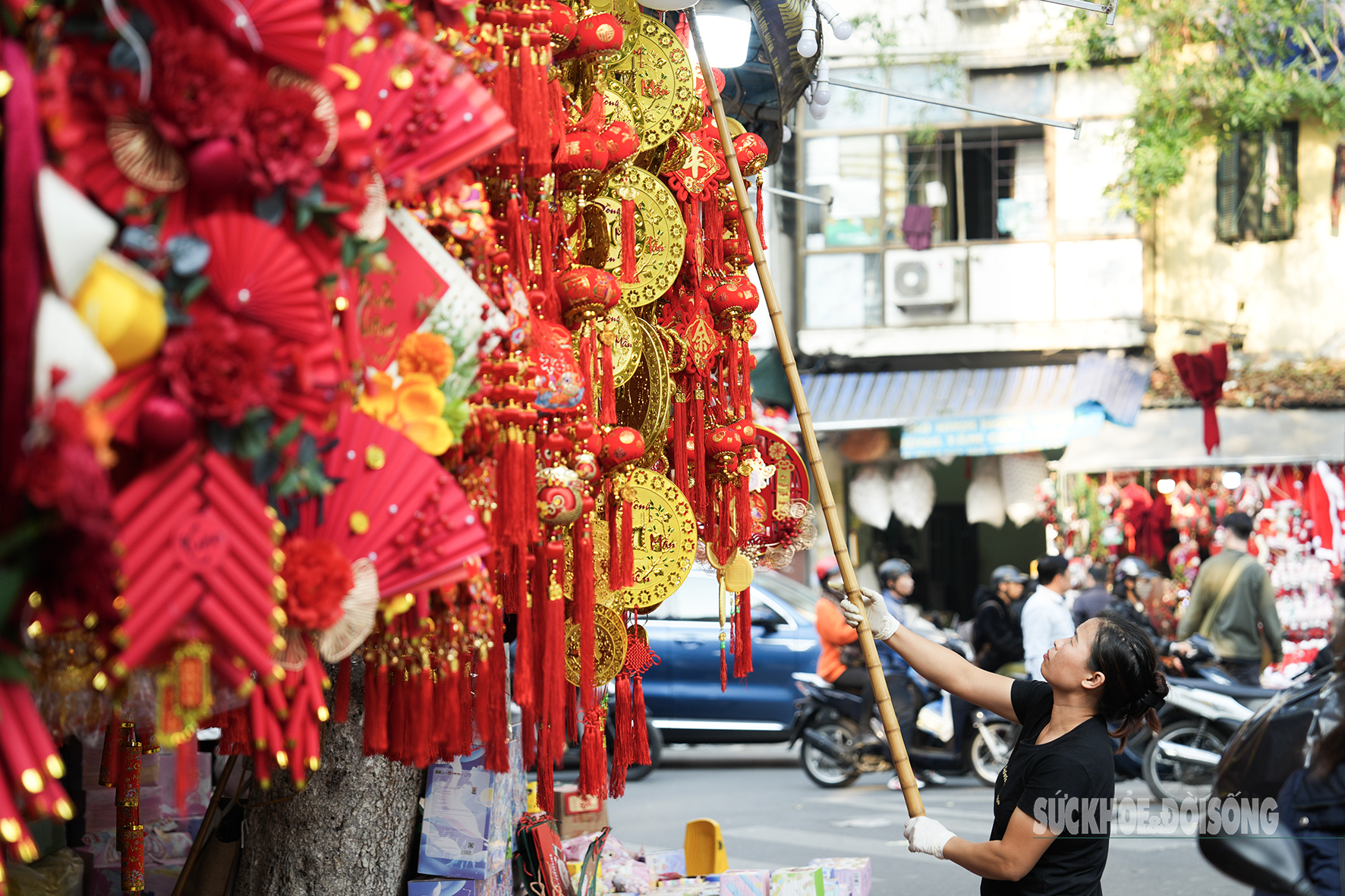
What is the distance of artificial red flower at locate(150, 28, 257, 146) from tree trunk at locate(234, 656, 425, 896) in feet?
5.63

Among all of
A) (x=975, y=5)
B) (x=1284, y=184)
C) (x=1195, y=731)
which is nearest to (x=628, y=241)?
(x=1195, y=731)

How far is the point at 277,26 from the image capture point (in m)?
1.35

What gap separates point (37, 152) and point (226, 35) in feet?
0.87

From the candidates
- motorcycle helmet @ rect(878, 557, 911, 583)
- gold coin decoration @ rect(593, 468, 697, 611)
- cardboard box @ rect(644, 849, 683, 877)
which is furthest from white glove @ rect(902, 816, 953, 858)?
motorcycle helmet @ rect(878, 557, 911, 583)

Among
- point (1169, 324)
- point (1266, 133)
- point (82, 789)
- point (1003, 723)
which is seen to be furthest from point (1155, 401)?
point (82, 789)

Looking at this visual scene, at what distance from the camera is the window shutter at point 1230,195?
43.7ft

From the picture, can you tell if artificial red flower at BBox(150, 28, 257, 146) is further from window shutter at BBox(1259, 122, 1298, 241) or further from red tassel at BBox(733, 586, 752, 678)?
window shutter at BBox(1259, 122, 1298, 241)

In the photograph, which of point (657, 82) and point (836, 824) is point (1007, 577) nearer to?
point (836, 824)

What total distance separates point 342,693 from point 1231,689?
6.83 metres

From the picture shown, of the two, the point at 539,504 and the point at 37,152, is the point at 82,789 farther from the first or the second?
the point at 37,152

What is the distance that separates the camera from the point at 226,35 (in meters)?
1.31

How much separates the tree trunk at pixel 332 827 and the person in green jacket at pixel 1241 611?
6655 mm

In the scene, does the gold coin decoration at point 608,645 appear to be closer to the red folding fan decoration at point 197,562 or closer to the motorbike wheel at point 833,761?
the red folding fan decoration at point 197,562

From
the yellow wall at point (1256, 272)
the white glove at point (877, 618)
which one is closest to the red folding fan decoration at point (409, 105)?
the white glove at point (877, 618)
